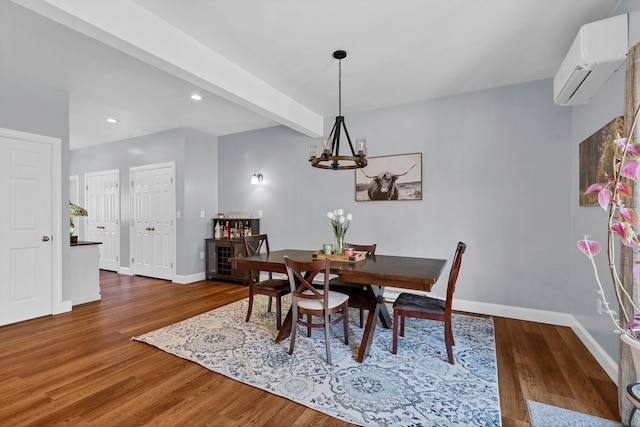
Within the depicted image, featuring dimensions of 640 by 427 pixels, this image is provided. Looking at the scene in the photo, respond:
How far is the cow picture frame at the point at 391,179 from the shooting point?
4020 mm

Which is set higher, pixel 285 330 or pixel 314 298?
pixel 314 298

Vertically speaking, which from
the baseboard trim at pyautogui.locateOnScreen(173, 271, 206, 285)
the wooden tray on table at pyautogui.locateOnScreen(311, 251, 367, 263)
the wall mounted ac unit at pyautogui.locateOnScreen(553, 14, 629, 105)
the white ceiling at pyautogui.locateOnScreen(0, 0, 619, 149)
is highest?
the white ceiling at pyautogui.locateOnScreen(0, 0, 619, 149)

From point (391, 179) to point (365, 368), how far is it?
2.50 metres

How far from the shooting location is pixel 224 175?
577 cm

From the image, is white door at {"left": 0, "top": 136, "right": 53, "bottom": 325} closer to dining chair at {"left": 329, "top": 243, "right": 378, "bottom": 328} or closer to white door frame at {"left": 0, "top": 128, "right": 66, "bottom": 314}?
white door frame at {"left": 0, "top": 128, "right": 66, "bottom": 314}

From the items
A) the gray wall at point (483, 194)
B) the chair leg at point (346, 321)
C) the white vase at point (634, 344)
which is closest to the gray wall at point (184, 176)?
the gray wall at point (483, 194)

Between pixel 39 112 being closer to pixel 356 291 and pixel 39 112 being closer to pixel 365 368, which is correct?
pixel 356 291

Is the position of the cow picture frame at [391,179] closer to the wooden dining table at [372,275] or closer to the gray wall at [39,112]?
the wooden dining table at [372,275]

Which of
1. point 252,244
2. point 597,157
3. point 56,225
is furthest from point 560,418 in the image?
point 56,225

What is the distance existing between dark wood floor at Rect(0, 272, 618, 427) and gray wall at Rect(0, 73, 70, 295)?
1.20 metres

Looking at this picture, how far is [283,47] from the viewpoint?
9.01 ft

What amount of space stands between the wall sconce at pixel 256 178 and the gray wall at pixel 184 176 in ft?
3.05

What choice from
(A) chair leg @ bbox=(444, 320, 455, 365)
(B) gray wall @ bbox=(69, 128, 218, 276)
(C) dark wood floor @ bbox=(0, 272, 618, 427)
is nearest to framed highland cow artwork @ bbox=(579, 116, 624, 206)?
(C) dark wood floor @ bbox=(0, 272, 618, 427)

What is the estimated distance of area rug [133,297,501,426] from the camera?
189 cm
